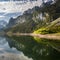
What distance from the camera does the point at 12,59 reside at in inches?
3169

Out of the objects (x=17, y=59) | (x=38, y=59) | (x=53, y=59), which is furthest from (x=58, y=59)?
(x=17, y=59)

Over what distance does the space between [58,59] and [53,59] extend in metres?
2.12

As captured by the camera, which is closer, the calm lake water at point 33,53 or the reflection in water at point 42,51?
the calm lake water at point 33,53

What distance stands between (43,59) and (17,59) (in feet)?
30.5

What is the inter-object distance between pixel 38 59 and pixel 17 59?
24.8 ft

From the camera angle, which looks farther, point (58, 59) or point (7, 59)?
point (7, 59)

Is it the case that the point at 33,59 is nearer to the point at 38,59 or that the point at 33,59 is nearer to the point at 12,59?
the point at 38,59

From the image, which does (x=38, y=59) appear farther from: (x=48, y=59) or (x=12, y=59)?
(x=12, y=59)

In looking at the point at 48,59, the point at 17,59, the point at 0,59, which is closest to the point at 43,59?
the point at 48,59

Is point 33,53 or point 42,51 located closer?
point 33,53

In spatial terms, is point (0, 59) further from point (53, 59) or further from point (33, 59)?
point (53, 59)

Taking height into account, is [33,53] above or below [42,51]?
above

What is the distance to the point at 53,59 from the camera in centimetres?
7619

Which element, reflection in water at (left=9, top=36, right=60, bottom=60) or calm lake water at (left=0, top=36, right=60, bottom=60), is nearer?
calm lake water at (left=0, top=36, right=60, bottom=60)
